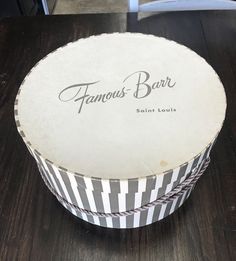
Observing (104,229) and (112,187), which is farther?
(104,229)

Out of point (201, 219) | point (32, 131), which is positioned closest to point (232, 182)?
point (201, 219)

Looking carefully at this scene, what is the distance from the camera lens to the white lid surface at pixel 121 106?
0.49m

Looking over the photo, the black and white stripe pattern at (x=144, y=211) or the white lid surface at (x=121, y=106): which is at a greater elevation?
the white lid surface at (x=121, y=106)

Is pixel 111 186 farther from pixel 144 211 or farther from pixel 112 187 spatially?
pixel 144 211

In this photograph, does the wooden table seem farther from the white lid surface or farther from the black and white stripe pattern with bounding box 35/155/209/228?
the white lid surface

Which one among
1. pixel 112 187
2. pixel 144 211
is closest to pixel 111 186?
pixel 112 187

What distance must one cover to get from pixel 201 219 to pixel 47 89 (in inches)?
12.6

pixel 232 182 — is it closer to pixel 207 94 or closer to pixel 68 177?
pixel 207 94

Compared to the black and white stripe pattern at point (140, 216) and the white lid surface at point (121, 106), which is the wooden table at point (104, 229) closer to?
the black and white stripe pattern at point (140, 216)

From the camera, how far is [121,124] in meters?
0.52

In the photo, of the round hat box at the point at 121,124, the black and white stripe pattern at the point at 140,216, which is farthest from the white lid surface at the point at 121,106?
the black and white stripe pattern at the point at 140,216

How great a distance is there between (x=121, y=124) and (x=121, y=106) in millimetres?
38

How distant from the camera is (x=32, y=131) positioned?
0.52 meters

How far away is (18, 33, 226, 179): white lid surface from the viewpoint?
490 millimetres
